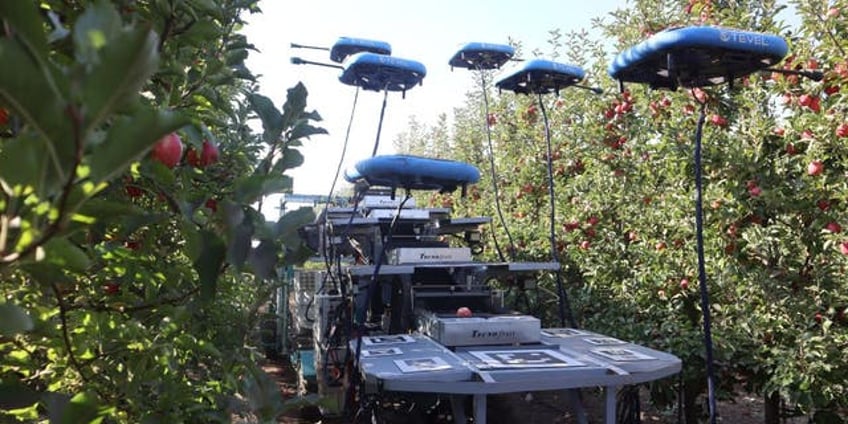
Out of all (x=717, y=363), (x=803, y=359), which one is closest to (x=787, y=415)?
(x=717, y=363)

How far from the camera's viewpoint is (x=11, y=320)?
2.10ft

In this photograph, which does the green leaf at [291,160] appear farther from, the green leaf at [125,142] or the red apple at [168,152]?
the green leaf at [125,142]

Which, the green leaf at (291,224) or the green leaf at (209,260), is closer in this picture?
the green leaf at (209,260)

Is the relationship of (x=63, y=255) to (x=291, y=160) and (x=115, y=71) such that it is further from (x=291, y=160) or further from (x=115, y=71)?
(x=291, y=160)

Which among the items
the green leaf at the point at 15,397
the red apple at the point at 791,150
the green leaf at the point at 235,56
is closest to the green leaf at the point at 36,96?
the green leaf at the point at 15,397

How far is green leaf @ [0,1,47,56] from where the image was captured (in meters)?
0.46

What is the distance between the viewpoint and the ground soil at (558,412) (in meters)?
→ 5.43

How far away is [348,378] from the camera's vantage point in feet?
14.8

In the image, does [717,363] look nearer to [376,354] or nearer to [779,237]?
[779,237]

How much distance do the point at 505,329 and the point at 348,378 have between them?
1.23 m

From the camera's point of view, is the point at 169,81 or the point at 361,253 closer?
the point at 169,81

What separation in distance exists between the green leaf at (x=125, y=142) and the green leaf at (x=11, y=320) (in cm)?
27

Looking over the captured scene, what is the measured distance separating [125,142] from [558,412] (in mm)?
5848

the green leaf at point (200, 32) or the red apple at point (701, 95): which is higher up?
the red apple at point (701, 95)
